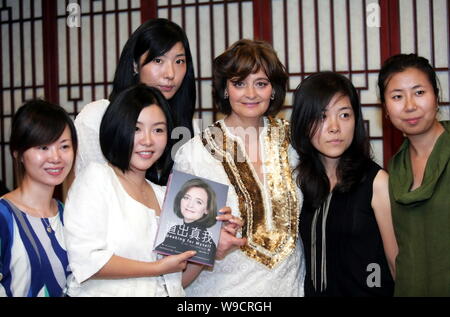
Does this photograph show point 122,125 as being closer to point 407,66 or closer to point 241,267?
point 241,267

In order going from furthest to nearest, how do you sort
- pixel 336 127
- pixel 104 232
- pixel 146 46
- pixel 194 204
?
pixel 146 46, pixel 336 127, pixel 194 204, pixel 104 232

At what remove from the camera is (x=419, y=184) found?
2.17m

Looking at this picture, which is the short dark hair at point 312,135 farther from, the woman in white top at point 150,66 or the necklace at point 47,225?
the necklace at point 47,225

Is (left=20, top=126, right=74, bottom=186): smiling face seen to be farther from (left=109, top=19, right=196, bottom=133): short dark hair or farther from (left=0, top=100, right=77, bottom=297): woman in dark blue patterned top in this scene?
(left=109, top=19, right=196, bottom=133): short dark hair

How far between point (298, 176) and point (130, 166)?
83 centimetres

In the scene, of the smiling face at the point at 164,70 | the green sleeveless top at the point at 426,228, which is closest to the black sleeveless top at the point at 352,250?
the green sleeveless top at the point at 426,228

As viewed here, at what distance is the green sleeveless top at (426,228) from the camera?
81.0 inches

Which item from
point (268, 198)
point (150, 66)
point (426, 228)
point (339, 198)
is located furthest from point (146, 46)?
point (426, 228)

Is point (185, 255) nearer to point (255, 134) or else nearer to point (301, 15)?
point (255, 134)

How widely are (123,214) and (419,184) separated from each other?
4.06 ft

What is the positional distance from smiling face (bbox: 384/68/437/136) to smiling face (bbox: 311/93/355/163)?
0.21 meters

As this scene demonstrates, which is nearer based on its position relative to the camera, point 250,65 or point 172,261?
point 172,261

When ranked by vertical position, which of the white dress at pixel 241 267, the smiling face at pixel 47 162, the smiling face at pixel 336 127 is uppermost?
the smiling face at pixel 336 127

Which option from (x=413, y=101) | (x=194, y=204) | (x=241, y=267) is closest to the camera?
(x=194, y=204)
